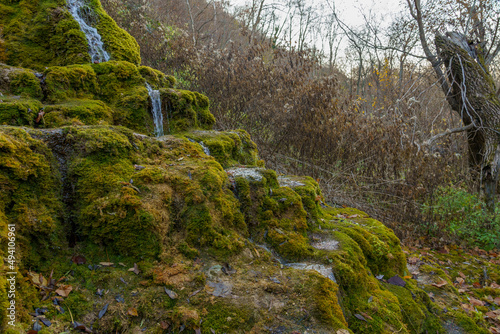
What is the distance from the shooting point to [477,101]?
21.6 ft

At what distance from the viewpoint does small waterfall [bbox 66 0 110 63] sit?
16.5 ft

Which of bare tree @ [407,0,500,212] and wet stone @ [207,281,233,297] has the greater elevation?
bare tree @ [407,0,500,212]

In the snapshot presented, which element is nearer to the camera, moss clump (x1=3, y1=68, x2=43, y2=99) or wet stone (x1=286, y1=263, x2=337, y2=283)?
wet stone (x1=286, y1=263, x2=337, y2=283)

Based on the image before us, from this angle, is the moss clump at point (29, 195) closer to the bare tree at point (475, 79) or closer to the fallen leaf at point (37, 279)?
the fallen leaf at point (37, 279)

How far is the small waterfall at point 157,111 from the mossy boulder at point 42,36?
1269 mm

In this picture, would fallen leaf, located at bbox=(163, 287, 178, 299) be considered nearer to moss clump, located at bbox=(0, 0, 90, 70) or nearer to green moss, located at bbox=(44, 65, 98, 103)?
green moss, located at bbox=(44, 65, 98, 103)

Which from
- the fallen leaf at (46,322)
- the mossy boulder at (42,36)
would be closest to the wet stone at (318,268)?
the fallen leaf at (46,322)

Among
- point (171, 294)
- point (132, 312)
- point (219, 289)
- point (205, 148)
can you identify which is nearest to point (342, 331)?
point (219, 289)

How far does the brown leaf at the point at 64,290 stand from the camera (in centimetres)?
205

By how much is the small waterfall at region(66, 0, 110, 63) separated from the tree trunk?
6.89 metres

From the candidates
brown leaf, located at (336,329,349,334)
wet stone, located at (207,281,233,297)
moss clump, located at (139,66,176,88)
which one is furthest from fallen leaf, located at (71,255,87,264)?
moss clump, located at (139,66,176,88)

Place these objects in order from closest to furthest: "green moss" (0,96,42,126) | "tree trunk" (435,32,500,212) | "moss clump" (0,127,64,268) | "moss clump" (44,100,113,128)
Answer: "moss clump" (0,127,64,268) < "green moss" (0,96,42,126) < "moss clump" (44,100,113,128) < "tree trunk" (435,32,500,212)

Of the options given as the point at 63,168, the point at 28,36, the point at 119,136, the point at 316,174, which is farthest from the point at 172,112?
the point at 316,174

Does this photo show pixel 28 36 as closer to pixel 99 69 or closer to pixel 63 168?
pixel 99 69
